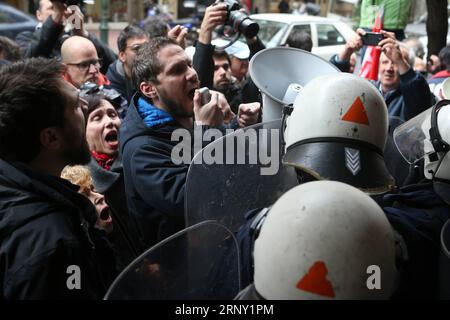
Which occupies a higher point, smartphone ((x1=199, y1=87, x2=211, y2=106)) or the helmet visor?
smartphone ((x1=199, y1=87, x2=211, y2=106))

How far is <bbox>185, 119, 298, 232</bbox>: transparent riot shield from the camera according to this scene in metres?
1.95

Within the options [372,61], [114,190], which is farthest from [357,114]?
[372,61]

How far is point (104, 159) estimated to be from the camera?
131 inches

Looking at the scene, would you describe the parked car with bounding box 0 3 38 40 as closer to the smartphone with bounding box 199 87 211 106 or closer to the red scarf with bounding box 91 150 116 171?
the red scarf with bounding box 91 150 116 171

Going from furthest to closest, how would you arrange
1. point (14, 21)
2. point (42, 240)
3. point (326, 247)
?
1. point (14, 21)
2. point (42, 240)
3. point (326, 247)

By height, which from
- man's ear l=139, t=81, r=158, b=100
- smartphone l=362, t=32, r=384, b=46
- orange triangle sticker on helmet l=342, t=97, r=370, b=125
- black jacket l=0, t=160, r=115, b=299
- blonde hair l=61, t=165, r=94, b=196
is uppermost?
smartphone l=362, t=32, r=384, b=46

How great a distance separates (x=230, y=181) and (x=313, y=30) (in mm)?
9430

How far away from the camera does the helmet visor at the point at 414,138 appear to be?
2230 mm

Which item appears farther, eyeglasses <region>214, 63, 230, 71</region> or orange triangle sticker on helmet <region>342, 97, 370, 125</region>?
eyeglasses <region>214, 63, 230, 71</region>

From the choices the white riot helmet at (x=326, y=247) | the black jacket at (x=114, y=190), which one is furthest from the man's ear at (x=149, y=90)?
the white riot helmet at (x=326, y=247)

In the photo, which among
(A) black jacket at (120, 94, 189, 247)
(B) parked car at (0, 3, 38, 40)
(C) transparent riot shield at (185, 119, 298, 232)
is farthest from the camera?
(B) parked car at (0, 3, 38, 40)

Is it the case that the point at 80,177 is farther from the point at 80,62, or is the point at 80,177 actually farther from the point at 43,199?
the point at 80,62

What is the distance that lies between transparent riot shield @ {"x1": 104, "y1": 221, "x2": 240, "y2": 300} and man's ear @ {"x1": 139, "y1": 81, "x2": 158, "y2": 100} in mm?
1414

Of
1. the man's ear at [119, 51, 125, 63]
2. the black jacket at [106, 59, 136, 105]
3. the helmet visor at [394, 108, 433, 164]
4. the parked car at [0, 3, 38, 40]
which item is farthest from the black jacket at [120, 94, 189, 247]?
the parked car at [0, 3, 38, 40]
